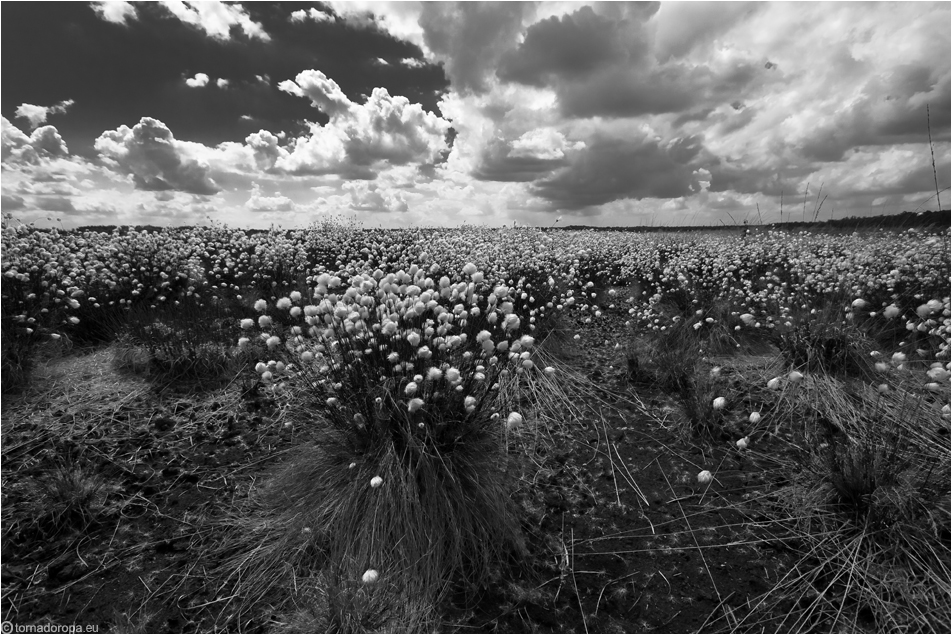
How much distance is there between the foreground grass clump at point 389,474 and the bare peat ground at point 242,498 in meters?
0.23

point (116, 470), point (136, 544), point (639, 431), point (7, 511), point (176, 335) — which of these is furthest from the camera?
point (176, 335)

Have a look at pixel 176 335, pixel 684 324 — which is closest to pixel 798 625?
pixel 684 324

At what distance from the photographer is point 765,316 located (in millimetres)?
6125

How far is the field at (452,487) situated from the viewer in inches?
87.7

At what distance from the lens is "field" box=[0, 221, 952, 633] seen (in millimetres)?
2229

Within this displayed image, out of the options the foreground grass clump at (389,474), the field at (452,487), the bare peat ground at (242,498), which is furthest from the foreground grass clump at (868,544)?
the foreground grass clump at (389,474)

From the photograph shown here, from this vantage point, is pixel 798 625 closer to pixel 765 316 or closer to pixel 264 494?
pixel 264 494

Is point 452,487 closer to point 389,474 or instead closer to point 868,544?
point 389,474

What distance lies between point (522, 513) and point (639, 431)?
66.8 inches

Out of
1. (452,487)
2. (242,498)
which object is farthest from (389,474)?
(242,498)

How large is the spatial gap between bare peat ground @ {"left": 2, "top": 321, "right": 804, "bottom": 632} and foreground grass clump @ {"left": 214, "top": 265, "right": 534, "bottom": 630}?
226 millimetres

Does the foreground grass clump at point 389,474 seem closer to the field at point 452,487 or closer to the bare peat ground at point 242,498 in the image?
the field at point 452,487

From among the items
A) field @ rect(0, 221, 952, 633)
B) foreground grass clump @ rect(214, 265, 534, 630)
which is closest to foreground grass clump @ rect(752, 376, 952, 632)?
field @ rect(0, 221, 952, 633)

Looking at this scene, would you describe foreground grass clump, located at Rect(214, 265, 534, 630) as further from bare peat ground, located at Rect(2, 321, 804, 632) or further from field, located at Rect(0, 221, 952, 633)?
bare peat ground, located at Rect(2, 321, 804, 632)
